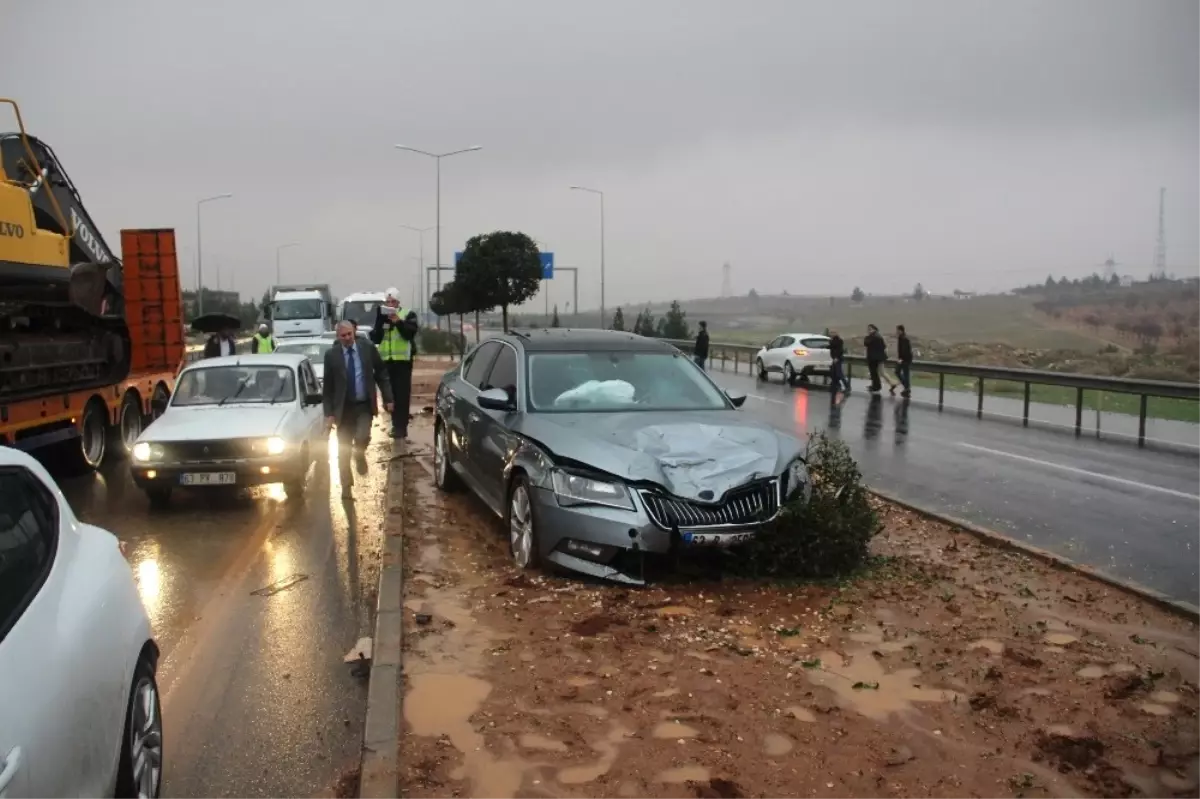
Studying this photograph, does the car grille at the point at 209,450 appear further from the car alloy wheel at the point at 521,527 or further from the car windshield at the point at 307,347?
the car windshield at the point at 307,347

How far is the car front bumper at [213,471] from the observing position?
33.3 feet

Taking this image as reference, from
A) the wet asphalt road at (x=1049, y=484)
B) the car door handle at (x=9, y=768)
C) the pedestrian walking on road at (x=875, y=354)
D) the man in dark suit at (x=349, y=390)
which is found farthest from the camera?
the pedestrian walking on road at (x=875, y=354)

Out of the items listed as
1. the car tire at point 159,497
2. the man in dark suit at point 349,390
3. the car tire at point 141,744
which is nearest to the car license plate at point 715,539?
the car tire at point 141,744

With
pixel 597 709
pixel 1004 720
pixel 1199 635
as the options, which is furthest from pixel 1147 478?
pixel 597 709

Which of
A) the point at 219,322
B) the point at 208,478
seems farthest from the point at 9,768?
the point at 219,322

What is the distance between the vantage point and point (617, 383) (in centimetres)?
844

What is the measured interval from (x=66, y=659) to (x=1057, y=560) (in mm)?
6586

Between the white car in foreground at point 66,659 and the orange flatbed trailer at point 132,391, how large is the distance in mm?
8740

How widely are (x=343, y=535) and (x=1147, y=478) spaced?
9.35 metres

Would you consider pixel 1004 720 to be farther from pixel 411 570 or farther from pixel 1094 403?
pixel 1094 403

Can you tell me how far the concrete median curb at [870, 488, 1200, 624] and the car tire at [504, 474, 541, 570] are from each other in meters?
3.64

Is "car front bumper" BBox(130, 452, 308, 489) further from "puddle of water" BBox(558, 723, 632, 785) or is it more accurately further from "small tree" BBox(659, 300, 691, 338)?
"small tree" BBox(659, 300, 691, 338)

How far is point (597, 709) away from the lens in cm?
483

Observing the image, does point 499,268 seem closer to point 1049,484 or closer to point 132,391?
point 132,391
